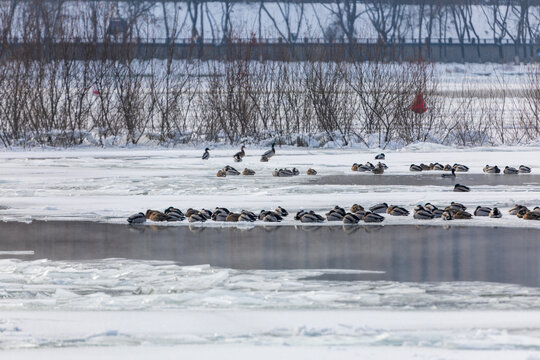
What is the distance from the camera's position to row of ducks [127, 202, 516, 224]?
9.85 meters

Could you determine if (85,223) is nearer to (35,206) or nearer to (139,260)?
(35,206)

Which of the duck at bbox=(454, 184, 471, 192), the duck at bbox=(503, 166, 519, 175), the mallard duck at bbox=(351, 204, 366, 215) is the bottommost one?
the mallard duck at bbox=(351, 204, 366, 215)

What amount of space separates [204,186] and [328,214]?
11.6 feet

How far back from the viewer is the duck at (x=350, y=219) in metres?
9.78

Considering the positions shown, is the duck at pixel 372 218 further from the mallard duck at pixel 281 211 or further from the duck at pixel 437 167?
the duck at pixel 437 167

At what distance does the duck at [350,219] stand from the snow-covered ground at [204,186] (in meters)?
0.33

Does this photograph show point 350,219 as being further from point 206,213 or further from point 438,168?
point 438,168

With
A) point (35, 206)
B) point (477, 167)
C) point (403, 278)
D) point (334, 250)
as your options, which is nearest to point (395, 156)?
point (477, 167)

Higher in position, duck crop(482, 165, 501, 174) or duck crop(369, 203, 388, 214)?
duck crop(482, 165, 501, 174)

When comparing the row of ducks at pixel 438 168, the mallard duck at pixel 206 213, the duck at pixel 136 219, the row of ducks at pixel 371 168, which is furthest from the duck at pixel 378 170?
the duck at pixel 136 219

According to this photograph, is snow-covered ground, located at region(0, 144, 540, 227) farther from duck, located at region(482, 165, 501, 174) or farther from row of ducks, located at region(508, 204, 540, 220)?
duck, located at region(482, 165, 501, 174)

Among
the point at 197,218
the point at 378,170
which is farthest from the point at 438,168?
the point at 197,218

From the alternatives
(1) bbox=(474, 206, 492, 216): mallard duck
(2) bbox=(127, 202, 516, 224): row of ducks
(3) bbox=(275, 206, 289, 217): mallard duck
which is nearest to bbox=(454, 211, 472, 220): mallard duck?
(2) bbox=(127, 202, 516, 224): row of ducks

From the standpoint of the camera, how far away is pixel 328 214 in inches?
392
